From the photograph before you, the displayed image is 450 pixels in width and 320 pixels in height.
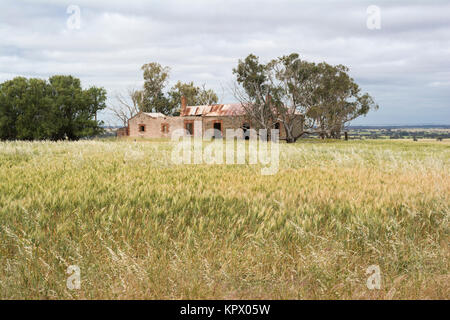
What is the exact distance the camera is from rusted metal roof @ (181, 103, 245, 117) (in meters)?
53.8

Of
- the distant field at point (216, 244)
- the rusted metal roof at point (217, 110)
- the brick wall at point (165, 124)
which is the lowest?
the distant field at point (216, 244)

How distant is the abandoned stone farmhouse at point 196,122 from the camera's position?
53.1 m

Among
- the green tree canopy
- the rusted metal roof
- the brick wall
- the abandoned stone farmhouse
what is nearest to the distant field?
the green tree canopy

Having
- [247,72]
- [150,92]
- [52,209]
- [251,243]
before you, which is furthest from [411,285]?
[150,92]

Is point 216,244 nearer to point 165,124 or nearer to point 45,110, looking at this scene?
point 45,110

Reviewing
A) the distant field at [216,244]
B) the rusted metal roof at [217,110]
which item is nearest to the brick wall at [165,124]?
the rusted metal roof at [217,110]

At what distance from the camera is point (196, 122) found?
185ft

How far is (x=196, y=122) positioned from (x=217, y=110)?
3835 mm

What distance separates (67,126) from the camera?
44062 mm

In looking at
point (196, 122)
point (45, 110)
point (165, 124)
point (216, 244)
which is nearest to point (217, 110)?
point (196, 122)

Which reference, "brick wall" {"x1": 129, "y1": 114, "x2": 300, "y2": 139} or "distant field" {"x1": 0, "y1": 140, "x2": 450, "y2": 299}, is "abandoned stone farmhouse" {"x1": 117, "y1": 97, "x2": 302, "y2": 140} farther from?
"distant field" {"x1": 0, "y1": 140, "x2": 450, "y2": 299}

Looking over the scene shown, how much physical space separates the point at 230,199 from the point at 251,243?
1.80 m

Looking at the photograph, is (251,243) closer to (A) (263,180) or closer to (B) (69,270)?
(B) (69,270)

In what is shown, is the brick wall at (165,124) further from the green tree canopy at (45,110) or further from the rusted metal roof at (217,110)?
the green tree canopy at (45,110)
